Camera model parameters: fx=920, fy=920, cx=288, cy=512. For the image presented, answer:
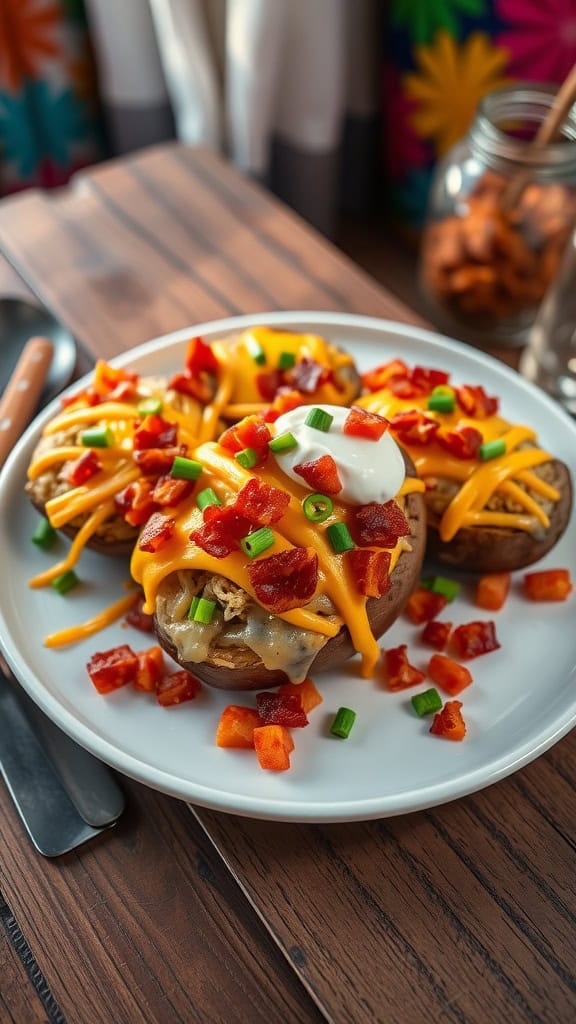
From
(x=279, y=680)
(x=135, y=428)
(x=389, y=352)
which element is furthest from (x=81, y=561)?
(x=389, y=352)

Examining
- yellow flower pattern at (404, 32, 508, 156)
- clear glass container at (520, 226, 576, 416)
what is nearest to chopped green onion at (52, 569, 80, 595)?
clear glass container at (520, 226, 576, 416)

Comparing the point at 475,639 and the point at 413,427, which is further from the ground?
the point at 413,427

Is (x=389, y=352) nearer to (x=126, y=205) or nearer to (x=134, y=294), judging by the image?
(x=134, y=294)

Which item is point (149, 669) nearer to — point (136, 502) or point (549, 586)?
point (136, 502)

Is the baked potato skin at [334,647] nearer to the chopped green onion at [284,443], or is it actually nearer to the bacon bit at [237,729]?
the bacon bit at [237,729]

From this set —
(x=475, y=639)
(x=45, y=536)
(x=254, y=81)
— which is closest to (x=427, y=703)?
(x=475, y=639)

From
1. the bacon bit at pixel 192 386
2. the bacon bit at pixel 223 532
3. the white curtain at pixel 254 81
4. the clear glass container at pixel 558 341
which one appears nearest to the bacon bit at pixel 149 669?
the bacon bit at pixel 223 532
